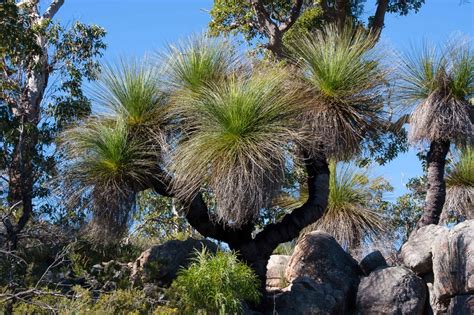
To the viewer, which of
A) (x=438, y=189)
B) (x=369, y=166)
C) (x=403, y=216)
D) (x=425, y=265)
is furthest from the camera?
(x=403, y=216)

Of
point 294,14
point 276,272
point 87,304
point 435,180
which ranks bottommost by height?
point 87,304

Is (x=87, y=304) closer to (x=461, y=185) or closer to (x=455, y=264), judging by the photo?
(x=455, y=264)

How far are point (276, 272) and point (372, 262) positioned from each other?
1432 mm

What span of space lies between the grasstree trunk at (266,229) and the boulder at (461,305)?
1894 mm

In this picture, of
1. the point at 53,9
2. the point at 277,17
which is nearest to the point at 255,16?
the point at 277,17

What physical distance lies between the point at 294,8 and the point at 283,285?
6246 mm

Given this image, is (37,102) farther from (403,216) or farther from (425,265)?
(403,216)

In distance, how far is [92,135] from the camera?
9.37 metres

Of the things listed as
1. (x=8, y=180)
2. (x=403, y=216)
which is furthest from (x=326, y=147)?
(x=403, y=216)

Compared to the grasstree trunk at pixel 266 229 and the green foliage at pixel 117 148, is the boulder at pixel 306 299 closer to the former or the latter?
the grasstree trunk at pixel 266 229

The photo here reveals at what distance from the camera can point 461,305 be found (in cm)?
944

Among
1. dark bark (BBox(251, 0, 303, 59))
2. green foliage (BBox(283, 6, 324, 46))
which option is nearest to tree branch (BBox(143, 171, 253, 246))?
dark bark (BBox(251, 0, 303, 59))

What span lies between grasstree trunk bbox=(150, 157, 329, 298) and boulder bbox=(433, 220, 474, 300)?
5.19ft

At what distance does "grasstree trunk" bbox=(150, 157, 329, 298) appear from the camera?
9.57 metres
